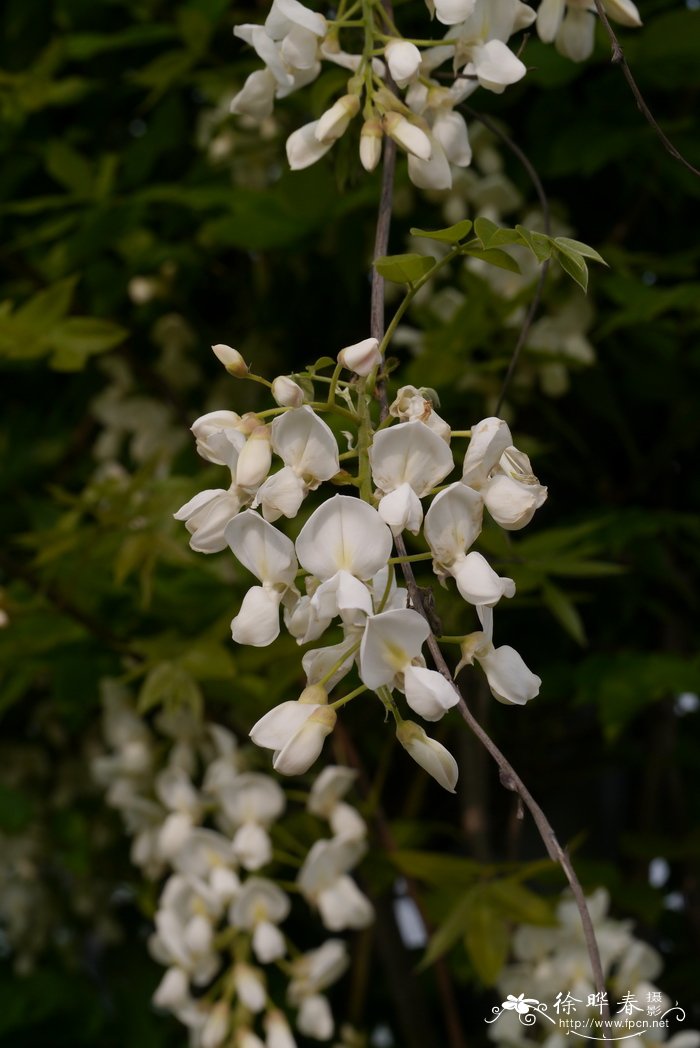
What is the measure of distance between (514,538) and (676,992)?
0.64 metres

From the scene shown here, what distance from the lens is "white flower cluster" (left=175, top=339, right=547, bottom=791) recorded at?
525mm

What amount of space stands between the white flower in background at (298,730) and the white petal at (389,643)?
0.18ft

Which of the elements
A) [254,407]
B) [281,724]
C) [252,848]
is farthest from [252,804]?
[281,724]

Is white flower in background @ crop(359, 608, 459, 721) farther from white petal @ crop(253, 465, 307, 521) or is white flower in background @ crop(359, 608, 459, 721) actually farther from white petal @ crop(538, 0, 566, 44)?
white petal @ crop(538, 0, 566, 44)

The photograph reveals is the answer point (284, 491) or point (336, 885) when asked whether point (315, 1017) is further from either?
point (284, 491)

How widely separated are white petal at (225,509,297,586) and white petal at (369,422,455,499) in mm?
53

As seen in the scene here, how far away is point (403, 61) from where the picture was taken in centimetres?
67

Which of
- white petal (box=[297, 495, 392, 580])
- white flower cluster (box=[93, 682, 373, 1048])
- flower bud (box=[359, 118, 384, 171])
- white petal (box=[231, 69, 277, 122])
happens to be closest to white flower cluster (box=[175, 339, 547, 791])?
white petal (box=[297, 495, 392, 580])

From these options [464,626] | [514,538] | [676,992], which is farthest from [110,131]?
[676,992]

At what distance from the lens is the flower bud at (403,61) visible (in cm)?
67

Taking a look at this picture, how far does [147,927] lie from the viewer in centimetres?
188

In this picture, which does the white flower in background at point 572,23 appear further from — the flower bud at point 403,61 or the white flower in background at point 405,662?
the white flower in background at point 405,662

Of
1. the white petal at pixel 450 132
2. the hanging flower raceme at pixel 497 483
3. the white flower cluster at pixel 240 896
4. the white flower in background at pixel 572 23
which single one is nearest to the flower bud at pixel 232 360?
the hanging flower raceme at pixel 497 483

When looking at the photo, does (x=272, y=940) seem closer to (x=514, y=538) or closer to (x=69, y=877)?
(x=514, y=538)
